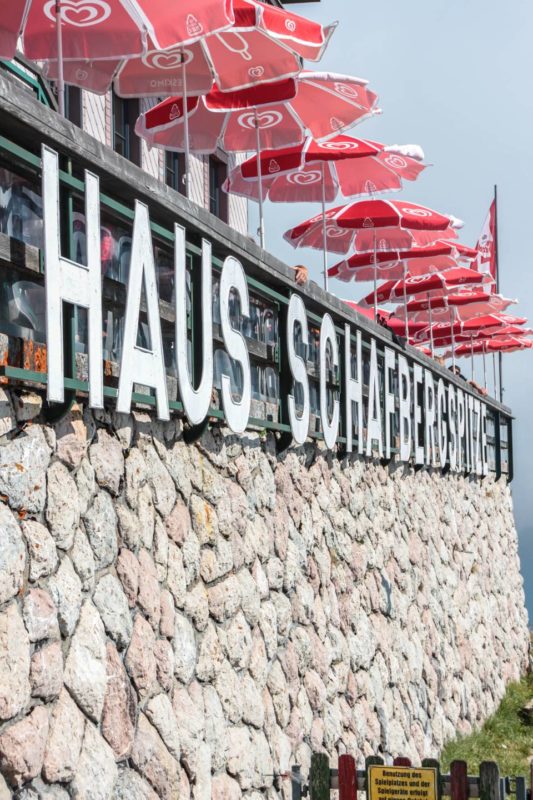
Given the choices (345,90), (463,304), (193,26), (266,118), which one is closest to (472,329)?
(463,304)

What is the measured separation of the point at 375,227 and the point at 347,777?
31.2 ft

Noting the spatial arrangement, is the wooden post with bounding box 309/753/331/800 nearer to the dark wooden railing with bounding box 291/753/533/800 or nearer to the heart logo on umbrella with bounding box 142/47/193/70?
the dark wooden railing with bounding box 291/753/533/800

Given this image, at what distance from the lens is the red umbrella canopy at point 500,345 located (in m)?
29.2

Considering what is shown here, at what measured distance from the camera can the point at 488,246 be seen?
27.7 m

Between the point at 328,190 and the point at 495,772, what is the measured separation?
9533mm

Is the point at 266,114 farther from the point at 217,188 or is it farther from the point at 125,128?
the point at 217,188

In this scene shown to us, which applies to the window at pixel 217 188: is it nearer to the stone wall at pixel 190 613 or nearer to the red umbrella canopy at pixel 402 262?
the red umbrella canopy at pixel 402 262

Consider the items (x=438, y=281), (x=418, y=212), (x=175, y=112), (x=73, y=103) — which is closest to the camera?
(x=175, y=112)

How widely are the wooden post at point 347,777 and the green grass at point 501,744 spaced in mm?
5169

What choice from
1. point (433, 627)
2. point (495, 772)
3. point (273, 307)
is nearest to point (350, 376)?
point (273, 307)

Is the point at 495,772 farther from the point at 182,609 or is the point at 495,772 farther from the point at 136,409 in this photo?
the point at 136,409

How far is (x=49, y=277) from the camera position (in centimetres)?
483

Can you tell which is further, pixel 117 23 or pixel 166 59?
pixel 166 59

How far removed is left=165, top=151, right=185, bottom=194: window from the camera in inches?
741
